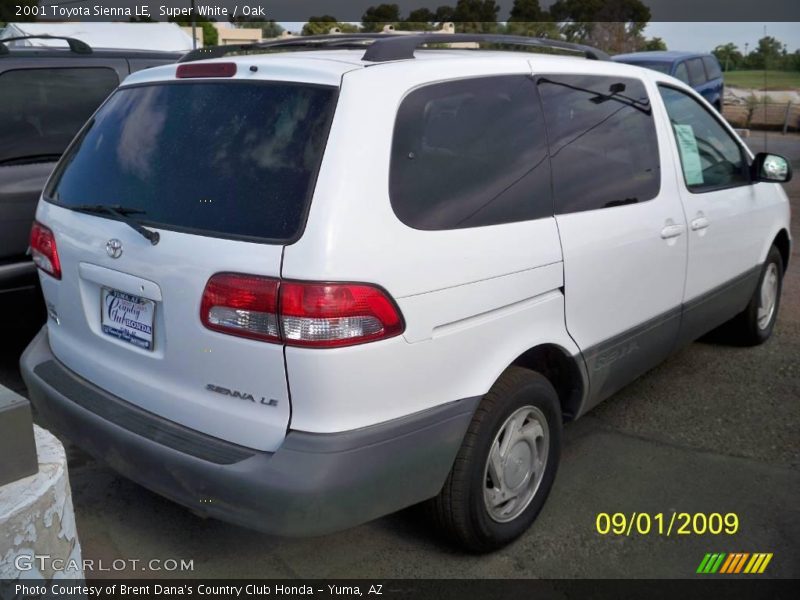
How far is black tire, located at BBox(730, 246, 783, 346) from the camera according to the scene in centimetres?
521

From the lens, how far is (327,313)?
2412 mm

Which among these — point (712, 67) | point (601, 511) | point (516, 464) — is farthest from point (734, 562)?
point (712, 67)

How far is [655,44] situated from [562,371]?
63.7 ft

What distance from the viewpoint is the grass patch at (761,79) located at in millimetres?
18562

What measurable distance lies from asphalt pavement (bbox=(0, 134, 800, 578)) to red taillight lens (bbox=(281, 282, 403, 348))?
3.37ft

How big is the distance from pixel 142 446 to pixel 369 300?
936 mm

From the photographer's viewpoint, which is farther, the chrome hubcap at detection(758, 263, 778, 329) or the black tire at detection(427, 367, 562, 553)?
the chrome hubcap at detection(758, 263, 778, 329)

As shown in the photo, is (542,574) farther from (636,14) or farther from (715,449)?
(636,14)

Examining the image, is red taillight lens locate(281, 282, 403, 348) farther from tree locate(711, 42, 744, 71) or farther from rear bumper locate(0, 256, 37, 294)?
tree locate(711, 42, 744, 71)

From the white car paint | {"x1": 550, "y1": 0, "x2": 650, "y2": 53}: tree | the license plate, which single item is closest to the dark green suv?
the white car paint

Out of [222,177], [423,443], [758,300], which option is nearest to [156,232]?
[222,177]

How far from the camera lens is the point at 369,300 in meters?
2.47

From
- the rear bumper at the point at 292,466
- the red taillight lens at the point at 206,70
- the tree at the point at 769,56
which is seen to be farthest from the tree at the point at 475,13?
the rear bumper at the point at 292,466

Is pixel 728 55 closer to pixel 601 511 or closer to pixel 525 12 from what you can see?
pixel 525 12
